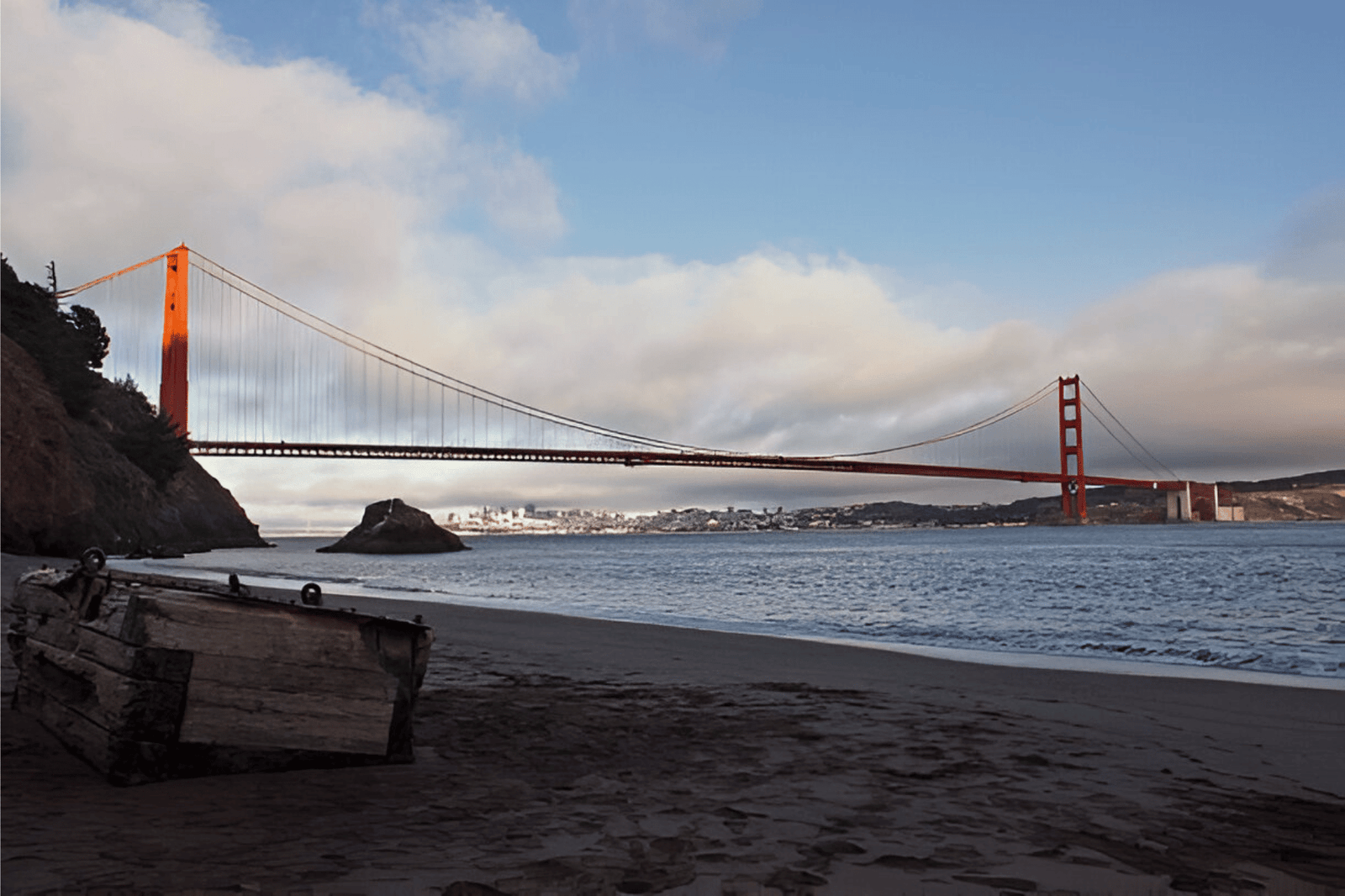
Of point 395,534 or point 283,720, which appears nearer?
point 283,720

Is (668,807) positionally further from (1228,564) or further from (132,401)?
(132,401)

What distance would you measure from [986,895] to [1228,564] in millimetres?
33281

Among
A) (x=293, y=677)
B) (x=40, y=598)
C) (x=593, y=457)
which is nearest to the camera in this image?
(x=293, y=677)

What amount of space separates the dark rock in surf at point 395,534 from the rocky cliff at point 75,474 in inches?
348

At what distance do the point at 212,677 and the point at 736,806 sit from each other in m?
2.15

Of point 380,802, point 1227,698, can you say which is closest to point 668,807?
point 380,802

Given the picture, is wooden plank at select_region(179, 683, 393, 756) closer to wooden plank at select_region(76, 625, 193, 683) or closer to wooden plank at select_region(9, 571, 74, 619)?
wooden plank at select_region(76, 625, 193, 683)

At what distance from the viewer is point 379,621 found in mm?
3863

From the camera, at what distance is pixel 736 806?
11.5 ft

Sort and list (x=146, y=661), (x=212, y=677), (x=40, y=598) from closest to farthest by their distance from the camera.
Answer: (x=146, y=661), (x=212, y=677), (x=40, y=598)

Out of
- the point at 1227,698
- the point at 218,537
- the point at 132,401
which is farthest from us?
the point at 218,537

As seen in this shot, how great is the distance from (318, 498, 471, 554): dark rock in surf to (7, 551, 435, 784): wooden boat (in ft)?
181

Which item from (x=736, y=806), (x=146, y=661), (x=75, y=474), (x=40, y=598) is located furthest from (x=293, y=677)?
(x=75, y=474)

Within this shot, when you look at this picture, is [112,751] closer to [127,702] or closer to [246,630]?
[127,702]
